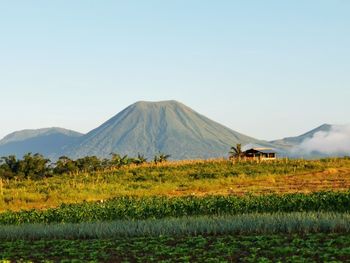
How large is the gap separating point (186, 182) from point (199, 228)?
31.5 m

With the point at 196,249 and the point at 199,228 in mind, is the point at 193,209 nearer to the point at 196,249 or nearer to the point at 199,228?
the point at 199,228

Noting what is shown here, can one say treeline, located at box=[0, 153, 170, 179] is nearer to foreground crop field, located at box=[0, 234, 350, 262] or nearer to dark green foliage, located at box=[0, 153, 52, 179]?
dark green foliage, located at box=[0, 153, 52, 179]

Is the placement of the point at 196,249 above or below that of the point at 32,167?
below

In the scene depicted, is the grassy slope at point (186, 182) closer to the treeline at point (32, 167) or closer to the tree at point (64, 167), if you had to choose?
the treeline at point (32, 167)

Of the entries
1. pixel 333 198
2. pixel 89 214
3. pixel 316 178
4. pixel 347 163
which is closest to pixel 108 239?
pixel 89 214

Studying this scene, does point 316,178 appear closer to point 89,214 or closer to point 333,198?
point 333,198

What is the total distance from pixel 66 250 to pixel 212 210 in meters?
12.6

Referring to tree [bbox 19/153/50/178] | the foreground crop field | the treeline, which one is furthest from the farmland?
tree [bbox 19/153/50/178]

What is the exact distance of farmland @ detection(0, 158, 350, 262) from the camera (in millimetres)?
17609

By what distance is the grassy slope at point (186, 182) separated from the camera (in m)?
43.5

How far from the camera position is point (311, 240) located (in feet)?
59.3

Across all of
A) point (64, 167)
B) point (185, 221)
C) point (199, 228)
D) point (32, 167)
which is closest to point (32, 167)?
point (32, 167)

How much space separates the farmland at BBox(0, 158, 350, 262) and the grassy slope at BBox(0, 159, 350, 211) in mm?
109

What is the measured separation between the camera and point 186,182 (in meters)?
53.1
